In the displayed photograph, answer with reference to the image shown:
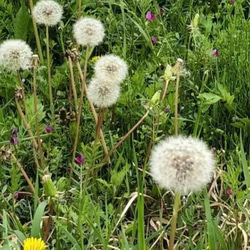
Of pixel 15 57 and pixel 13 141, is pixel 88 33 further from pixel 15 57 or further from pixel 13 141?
pixel 13 141

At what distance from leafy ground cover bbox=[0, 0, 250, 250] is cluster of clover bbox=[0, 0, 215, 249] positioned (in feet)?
0.09

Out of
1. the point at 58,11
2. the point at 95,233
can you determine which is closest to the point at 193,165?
the point at 95,233

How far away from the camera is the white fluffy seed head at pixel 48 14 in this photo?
2.75m

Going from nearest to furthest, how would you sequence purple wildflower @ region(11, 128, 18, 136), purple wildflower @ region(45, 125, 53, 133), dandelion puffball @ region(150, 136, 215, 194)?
dandelion puffball @ region(150, 136, 215, 194)
purple wildflower @ region(11, 128, 18, 136)
purple wildflower @ region(45, 125, 53, 133)

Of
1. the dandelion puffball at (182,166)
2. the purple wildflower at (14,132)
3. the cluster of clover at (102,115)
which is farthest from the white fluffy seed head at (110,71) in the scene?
the dandelion puffball at (182,166)

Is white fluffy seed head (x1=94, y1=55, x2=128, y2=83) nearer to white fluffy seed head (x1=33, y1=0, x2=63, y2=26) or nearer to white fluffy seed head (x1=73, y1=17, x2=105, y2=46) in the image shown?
white fluffy seed head (x1=73, y1=17, x2=105, y2=46)

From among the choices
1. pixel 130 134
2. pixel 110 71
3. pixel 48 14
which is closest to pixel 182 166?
pixel 110 71

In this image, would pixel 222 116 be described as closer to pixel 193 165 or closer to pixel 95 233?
pixel 95 233

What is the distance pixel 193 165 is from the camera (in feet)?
5.25

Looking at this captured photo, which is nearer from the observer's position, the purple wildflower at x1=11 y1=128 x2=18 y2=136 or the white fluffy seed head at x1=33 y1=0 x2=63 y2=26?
the purple wildflower at x1=11 y1=128 x2=18 y2=136

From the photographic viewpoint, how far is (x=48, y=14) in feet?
9.00

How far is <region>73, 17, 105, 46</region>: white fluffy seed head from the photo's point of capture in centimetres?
248

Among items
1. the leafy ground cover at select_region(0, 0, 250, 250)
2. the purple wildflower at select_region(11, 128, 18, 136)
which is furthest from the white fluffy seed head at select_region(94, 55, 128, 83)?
the purple wildflower at select_region(11, 128, 18, 136)

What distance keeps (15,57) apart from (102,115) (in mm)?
419
